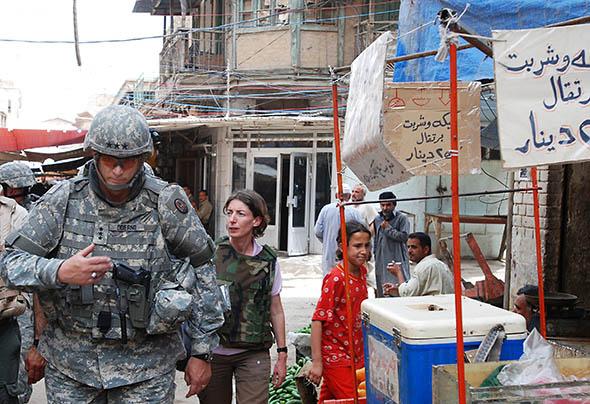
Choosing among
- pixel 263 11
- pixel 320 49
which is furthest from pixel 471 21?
pixel 263 11

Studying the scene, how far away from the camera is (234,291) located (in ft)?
13.9

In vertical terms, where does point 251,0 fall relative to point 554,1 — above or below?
above

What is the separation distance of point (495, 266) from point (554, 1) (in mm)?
11902

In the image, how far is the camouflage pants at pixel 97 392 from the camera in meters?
3.17

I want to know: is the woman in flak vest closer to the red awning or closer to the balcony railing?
the red awning

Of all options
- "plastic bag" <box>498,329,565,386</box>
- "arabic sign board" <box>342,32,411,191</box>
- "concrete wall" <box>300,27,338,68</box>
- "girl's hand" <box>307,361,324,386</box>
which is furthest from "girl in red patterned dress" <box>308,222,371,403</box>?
"concrete wall" <box>300,27,338,68</box>

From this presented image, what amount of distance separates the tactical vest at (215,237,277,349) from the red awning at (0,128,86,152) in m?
12.4

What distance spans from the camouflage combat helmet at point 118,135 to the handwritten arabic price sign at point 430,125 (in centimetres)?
145

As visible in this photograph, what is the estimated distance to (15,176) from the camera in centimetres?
564

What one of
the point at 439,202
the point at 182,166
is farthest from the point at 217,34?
the point at 439,202

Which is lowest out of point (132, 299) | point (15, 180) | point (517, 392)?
point (517, 392)

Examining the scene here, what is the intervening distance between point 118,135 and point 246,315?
151 cm

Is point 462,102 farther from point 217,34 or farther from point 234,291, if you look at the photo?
point 217,34

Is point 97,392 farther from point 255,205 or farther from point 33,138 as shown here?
point 33,138
